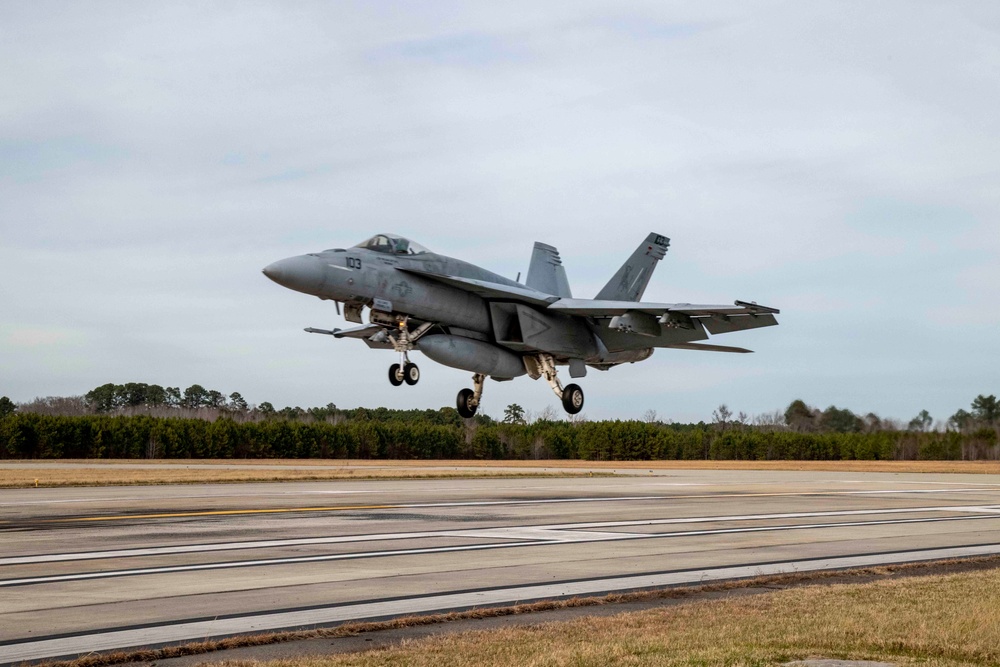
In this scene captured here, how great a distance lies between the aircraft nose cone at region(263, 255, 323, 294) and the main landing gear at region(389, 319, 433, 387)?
328 cm

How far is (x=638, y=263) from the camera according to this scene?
125ft

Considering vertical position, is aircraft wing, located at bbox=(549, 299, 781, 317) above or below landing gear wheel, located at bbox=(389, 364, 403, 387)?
above

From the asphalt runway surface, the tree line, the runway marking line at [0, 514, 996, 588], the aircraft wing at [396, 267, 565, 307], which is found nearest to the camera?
the asphalt runway surface

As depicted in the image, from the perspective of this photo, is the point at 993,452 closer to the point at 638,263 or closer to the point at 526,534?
the point at 638,263

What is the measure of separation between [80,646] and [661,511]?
15.1 metres

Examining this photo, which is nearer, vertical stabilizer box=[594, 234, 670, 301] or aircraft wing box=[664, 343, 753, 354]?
aircraft wing box=[664, 343, 753, 354]

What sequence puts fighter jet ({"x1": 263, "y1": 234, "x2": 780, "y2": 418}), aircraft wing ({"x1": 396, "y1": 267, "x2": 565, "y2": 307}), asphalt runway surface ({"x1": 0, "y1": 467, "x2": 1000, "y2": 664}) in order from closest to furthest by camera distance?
asphalt runway surface ({"x1": 0, "y1": 467, "x2": 1000, "y2": 664}) → fighter jet ({"x1": 263, "y1": 234, "x2": 780, "y2": 418}) → aircraft wing ({"x1": 396, "y1": 267, "x2": 565, "y2": 307})

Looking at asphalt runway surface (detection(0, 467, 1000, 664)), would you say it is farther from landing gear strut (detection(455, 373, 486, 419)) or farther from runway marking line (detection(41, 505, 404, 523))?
landing gear strut (detection(455, 373, 486, 419))

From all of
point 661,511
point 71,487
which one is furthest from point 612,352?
point 71,487

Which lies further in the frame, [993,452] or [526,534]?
[993,452]

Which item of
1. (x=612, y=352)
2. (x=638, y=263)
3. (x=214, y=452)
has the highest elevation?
(x=638, y=263)

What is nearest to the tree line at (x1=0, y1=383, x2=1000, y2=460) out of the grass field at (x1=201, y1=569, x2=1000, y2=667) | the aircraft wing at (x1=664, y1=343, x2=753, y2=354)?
the aircraft wing at (x1=664, y1=343, x2=753, y2=354)

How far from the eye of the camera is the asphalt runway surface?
9.20 meters

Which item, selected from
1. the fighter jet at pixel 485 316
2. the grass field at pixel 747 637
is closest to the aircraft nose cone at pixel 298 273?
the fighter jet at pixel 485 316
